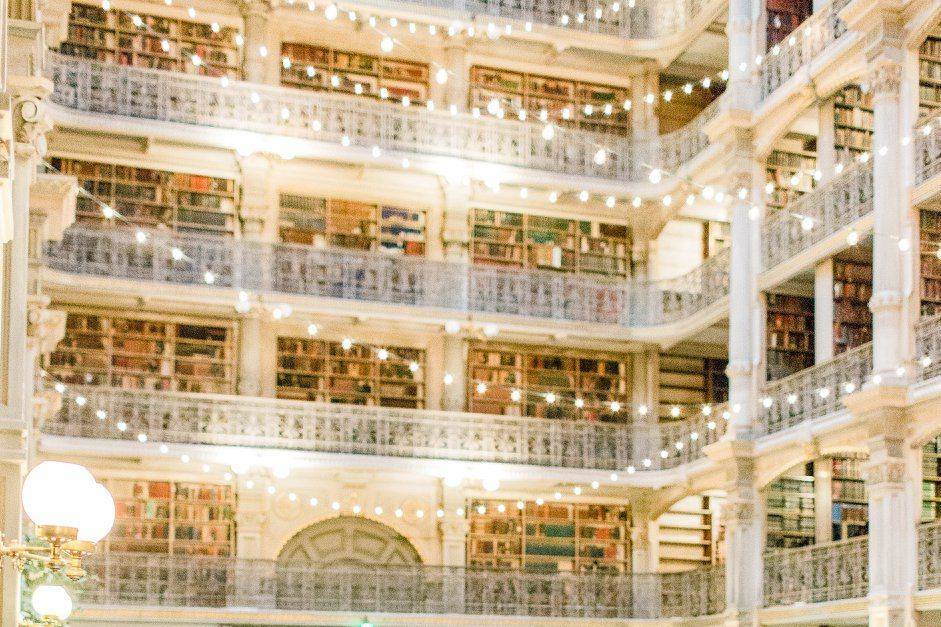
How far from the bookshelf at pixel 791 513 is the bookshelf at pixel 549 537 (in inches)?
93.5

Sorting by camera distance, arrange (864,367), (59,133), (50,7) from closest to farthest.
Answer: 1. (50,7)
2. (864,367)
3. (59,133)

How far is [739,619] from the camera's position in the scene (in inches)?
632

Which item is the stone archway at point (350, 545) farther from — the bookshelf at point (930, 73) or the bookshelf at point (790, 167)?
the bookshelf at point (930, 73)

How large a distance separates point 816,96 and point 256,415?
6.77 metres

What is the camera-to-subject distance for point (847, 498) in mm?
16016

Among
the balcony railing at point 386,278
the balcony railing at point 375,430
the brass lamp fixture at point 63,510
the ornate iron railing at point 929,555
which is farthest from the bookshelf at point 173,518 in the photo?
the brass lamp fixture at point 63,510

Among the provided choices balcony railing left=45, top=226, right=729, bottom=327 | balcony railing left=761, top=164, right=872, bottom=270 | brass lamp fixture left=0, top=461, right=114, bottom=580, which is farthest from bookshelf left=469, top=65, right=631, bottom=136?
brass lamp fixture left=0, top=461, right=114, bottom=580

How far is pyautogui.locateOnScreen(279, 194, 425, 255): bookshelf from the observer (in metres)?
18.6

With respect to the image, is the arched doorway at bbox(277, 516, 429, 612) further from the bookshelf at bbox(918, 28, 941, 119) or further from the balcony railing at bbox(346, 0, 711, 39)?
the bookshelf at bbox(918, 28, 941, 119)

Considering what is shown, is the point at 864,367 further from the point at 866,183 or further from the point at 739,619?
the point at 739,619

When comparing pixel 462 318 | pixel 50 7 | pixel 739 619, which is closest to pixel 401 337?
pixel 462 318

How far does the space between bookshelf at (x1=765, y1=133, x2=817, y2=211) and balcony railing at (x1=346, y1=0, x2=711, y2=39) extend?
2.31m

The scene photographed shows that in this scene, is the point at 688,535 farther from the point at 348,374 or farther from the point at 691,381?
the point at 348,374

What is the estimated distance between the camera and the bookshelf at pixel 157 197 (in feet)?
58.7
